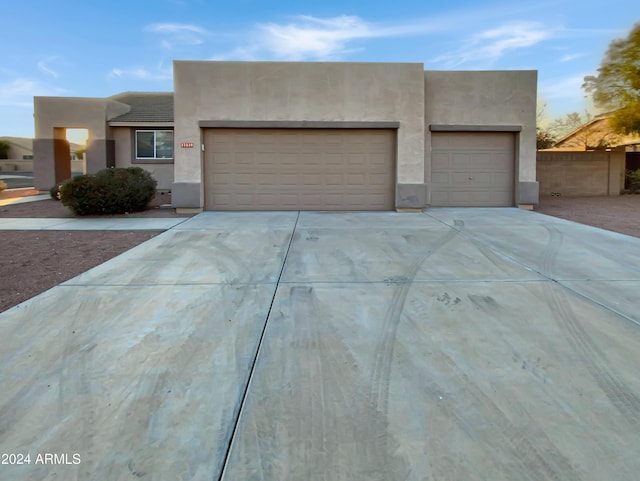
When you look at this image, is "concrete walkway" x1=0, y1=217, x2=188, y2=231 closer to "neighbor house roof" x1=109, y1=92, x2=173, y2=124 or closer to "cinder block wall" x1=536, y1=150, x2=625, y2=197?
"neighbor house roof" x1=109, y1=92, x2=173, y2=124

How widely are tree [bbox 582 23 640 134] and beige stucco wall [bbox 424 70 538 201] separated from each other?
886cm

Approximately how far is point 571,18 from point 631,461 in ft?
58.8

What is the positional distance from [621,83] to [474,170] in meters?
11.3

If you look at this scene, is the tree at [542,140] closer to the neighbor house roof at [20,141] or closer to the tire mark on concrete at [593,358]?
the tire mark on concrete at [593,358]

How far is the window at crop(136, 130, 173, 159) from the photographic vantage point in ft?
75.6

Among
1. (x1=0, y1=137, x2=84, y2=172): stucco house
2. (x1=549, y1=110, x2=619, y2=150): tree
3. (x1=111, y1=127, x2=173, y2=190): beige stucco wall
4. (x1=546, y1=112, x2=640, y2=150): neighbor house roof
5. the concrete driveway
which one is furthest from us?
(x1=0, y1=137, x2=84, y2=172): stucco house

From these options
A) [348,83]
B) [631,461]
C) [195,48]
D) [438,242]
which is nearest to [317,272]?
[438,242]

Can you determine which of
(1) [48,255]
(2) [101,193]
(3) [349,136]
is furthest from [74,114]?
(1) [48,255]

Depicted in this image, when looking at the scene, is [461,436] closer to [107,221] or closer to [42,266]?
[42,266]

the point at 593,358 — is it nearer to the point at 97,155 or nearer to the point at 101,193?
the point at 101,193

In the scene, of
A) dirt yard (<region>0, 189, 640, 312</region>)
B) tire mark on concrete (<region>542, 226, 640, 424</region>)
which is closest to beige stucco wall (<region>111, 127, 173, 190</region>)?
dirt yard (<region>0, 189, 640, 312</region>)

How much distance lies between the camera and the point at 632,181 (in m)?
23.3

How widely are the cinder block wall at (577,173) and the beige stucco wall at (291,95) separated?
970 cm

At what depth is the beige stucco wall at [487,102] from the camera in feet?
53.3
